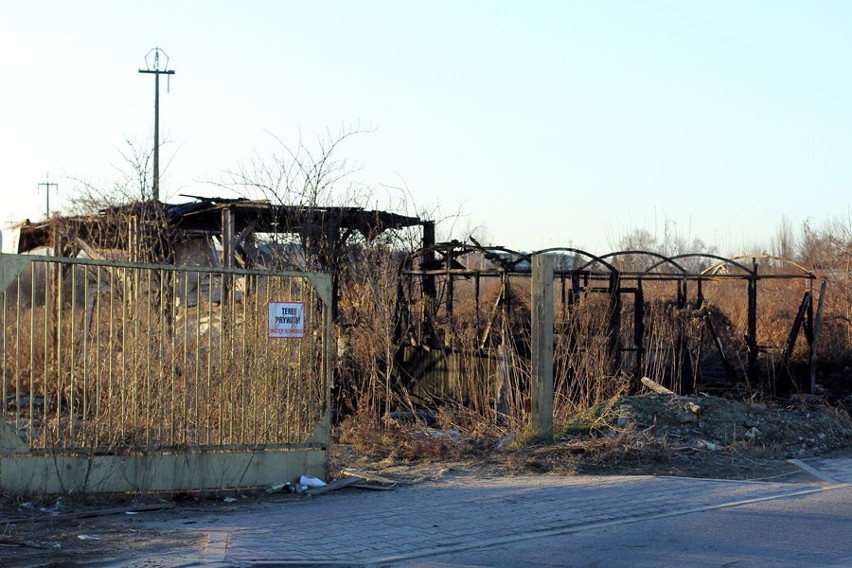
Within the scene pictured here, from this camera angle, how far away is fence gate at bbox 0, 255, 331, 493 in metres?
8.60

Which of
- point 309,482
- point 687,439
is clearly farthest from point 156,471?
point 687,439

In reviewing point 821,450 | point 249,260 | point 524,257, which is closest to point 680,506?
point 821,450

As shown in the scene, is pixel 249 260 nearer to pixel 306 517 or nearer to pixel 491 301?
A: pixel 491 301

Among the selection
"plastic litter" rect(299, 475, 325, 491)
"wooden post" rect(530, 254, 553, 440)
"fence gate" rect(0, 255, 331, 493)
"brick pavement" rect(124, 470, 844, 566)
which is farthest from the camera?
"wooden post" rect(530, 254, 553, 440)

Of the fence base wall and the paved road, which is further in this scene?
the fence base wall

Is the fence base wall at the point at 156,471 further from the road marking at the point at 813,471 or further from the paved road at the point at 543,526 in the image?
the road marking at the point at 813,471

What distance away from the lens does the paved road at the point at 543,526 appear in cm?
689

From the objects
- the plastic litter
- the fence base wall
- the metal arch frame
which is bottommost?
the plastic litter

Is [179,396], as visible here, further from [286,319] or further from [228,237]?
[228,237]

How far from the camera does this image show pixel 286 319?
9.68 meters

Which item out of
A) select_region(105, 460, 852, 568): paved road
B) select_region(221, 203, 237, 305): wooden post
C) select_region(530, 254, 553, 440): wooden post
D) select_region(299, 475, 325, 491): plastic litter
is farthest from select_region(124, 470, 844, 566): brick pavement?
select_region(221, 203, 237, 305): wooden post

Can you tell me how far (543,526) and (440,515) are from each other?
0.93 meters

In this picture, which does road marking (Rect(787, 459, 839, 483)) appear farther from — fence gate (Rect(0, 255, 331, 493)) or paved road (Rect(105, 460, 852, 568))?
fence gate (Rect(0, 255, 331, 493))

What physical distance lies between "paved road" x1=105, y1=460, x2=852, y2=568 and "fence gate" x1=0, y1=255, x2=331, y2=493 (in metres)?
0.71
